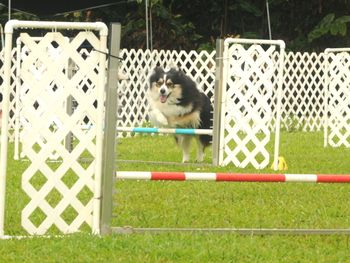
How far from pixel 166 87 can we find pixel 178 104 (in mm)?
231

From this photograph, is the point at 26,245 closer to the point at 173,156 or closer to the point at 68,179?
the point at 68,179

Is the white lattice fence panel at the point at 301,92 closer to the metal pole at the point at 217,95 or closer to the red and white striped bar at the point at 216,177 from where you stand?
the metal pole at the point at 217,95

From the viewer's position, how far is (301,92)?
20250 millimetres

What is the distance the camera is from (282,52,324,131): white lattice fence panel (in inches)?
773

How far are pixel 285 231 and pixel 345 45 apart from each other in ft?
63.0

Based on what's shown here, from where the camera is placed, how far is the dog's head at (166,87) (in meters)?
11.5

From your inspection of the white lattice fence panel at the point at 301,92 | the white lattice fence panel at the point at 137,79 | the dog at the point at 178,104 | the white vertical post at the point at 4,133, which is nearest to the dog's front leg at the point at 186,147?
the dog at the point at 178,104

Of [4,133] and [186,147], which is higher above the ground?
[4,133]

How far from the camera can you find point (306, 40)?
80.0 ft

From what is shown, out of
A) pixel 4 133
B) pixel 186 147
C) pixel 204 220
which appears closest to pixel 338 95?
pixel 186 147

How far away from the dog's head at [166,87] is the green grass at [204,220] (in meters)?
1.33

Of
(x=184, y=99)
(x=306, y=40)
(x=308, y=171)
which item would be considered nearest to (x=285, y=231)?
(x=308, y=171)

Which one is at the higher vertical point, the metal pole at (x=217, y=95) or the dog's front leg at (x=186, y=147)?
the metal pole at (x=217, y=95)

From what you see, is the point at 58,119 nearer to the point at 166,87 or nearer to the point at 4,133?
the point at 4,133
